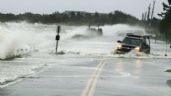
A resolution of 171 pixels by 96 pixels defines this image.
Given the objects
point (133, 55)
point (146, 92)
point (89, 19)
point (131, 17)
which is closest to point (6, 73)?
point (146, 92)

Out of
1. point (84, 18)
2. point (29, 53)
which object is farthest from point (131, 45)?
point (84, 18)

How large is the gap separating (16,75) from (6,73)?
900mm

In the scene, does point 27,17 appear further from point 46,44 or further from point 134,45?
point 134,45

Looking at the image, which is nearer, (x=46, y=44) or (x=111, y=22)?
(x=46, y=44)

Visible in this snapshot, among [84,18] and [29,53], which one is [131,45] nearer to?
[29,53]

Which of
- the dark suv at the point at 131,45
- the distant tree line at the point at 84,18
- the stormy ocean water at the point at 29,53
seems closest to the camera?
the stormy ocean water at the point at 29,53

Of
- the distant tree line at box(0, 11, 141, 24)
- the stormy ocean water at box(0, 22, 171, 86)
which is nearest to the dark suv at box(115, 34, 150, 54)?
the stormy ocean water at box(0, 22, 171, 86)

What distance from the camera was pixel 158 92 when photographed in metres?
19.8

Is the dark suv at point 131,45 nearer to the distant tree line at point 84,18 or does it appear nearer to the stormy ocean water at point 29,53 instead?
the stormy ocean water at point 29,53

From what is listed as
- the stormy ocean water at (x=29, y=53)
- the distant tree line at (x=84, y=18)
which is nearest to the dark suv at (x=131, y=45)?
the stormy ocean water at (x=29, y=53)

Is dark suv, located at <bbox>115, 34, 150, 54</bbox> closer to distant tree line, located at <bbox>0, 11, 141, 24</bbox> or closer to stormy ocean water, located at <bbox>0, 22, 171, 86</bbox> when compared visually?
stormy ocean water, located at <bbox>0, 22, 171, 86</bbox>

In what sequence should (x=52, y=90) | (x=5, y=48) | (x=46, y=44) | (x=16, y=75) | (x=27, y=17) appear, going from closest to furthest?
(x=52, y=90) < (x=16, y=75) < (x=5, y=48) < (x=46, y=44) < (x=27, y=17)

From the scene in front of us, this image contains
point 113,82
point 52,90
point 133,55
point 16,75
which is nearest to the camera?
point 52,90

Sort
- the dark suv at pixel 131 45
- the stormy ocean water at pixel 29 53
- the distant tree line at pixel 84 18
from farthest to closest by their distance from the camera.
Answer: the distant tree line at pixel 84 18 < the dark suv at pixel 131 45 < the stormy ocean water at pixel 29 53
